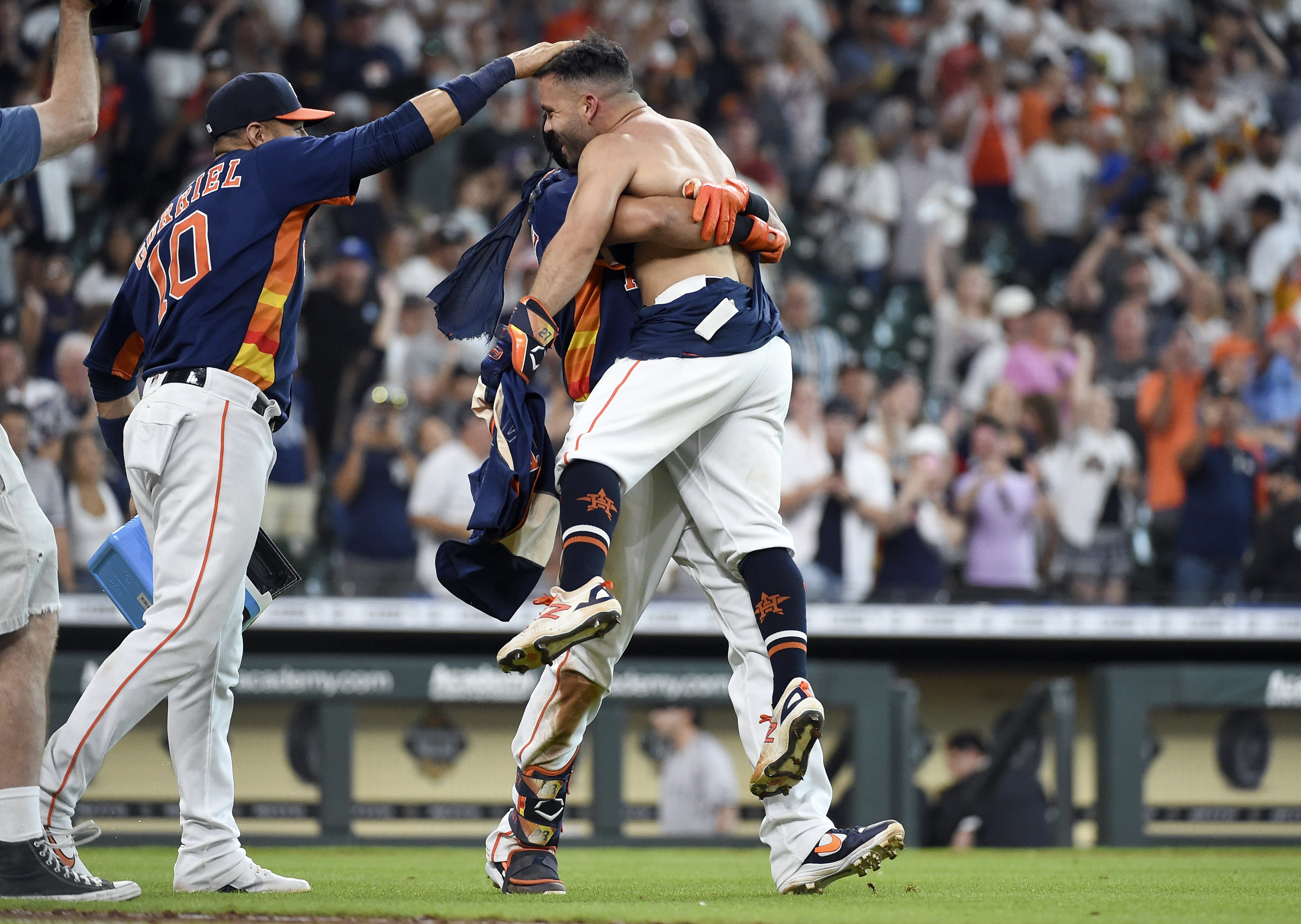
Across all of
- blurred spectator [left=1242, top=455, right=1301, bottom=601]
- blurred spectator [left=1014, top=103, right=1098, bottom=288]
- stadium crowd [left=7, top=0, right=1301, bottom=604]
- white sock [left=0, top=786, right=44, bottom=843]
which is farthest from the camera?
blurred spectator [left=1014, top=103, right=1098, bottom=288]

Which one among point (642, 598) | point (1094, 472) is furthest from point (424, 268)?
point (642, 598)

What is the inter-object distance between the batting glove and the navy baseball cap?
2.82ft

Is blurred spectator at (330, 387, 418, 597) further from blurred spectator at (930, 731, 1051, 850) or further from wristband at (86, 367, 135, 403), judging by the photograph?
wristband at (86, 367, 135, 403)

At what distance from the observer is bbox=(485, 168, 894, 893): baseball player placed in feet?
13.6

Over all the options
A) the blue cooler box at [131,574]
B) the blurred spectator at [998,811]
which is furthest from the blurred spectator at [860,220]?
the blue cooler box at [131,574]

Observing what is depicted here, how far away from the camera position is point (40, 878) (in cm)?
371

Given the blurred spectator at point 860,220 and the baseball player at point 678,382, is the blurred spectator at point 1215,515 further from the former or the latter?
the baseball player at point 678,382

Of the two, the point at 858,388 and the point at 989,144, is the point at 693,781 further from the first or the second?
the point at 989,144

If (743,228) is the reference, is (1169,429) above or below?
below

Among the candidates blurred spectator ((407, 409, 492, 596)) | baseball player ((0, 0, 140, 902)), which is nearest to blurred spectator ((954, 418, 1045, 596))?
blurred spectator ((407, 409, 492, 596))

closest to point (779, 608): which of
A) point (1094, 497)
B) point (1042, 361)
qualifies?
point (1094, 497)

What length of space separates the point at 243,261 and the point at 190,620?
987 mm

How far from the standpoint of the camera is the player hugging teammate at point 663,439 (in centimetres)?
403

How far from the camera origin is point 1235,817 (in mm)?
8430
